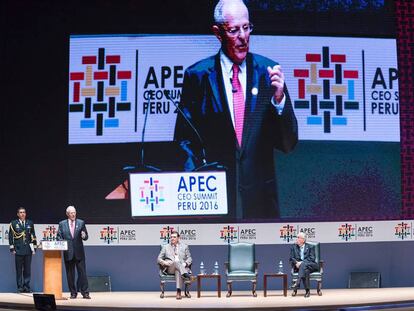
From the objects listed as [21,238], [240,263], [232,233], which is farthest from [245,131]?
[21,238]

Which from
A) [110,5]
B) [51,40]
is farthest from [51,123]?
[110,5]

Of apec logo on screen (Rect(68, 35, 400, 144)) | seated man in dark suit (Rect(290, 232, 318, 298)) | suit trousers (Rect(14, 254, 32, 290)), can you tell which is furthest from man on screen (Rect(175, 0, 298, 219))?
suit trousers (Rect(14, 254, 32, 290))

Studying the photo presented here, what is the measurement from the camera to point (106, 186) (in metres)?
11.8

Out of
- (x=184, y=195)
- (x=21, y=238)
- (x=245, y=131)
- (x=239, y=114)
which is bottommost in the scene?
(x=21, y=238)

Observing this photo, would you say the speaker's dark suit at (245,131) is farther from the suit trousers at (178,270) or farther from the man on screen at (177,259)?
the suit trousers at (178,270)

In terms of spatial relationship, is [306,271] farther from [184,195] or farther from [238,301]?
[184,195]

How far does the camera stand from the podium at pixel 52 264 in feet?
33.3

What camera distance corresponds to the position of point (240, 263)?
11.3m

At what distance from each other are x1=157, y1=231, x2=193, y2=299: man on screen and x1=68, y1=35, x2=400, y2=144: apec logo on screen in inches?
69.1

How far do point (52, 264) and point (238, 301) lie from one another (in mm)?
2601

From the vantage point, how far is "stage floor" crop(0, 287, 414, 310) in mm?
9414

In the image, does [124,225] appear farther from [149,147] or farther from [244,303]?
[244,303]

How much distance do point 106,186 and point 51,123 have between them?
4.40 ft

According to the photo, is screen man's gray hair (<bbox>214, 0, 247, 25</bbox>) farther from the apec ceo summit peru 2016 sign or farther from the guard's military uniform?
the guard's military uniform
